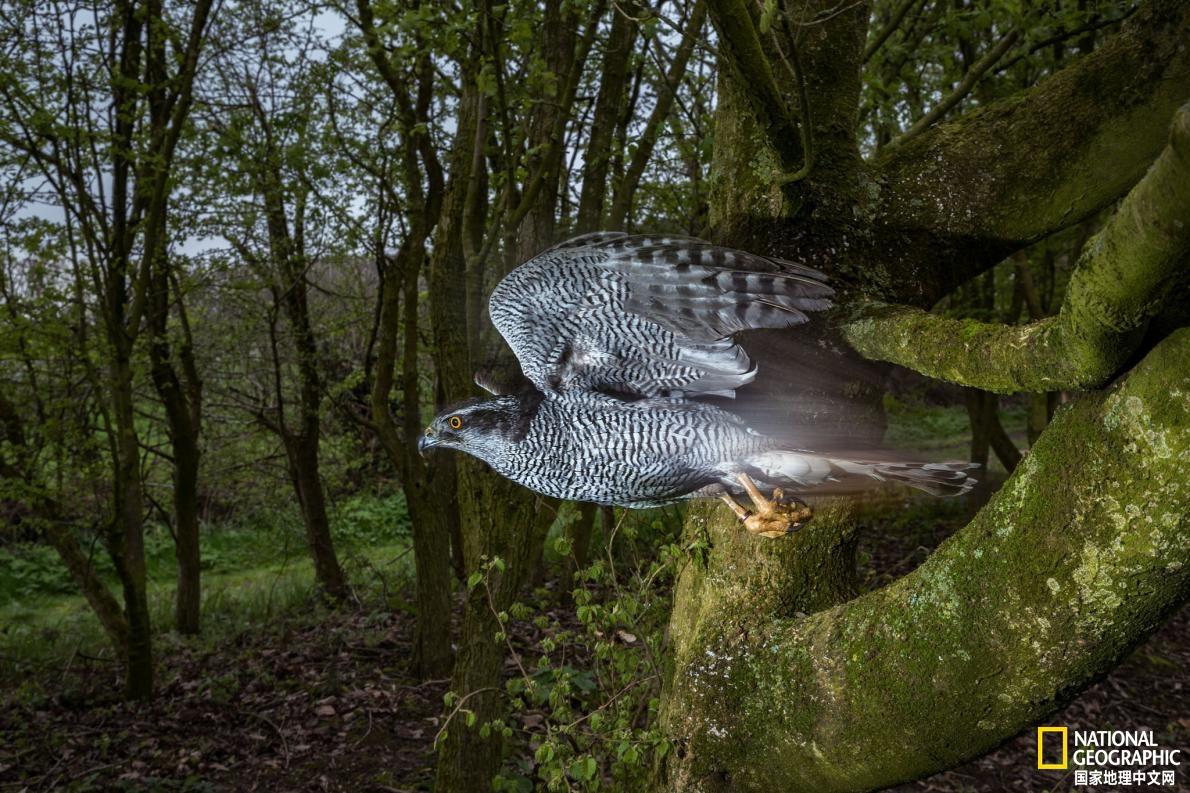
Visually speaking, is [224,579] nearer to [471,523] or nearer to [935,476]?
[471,523]

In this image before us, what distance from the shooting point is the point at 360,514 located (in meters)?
13.7

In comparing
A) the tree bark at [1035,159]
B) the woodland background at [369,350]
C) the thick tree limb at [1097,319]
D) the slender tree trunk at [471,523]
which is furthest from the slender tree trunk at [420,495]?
the thick tree limb at [1097,319]

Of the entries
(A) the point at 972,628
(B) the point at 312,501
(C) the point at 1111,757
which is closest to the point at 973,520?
(A) the point at 972,628

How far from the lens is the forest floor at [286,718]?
5.62 m

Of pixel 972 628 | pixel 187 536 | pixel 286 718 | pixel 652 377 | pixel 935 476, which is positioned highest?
pixel 652 377

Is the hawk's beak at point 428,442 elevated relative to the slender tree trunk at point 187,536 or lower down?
elevated

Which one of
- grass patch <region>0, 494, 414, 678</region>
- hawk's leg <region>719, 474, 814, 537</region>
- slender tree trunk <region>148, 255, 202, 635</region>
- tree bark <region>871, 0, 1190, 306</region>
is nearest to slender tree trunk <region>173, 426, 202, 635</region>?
slender tree trunk <region>148, 255, 202, 635</region>

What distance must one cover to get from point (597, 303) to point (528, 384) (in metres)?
0.46

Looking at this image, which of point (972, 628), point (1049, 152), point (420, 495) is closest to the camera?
point (972, 628)

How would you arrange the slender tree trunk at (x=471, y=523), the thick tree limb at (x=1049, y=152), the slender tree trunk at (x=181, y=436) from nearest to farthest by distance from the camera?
1. the thick tree limb at (x=1049, y=152)
2. the slender tree trunk at (x=471, y=523)
3. the slender tree trunk at (x=181, y=436)

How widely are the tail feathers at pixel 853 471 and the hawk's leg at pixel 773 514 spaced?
0.21ft

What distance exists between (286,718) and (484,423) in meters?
5.05

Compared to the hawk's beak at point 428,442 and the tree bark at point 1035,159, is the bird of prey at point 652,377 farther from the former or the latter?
the tree bark at point 1035,159

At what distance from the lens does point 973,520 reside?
212 cm
